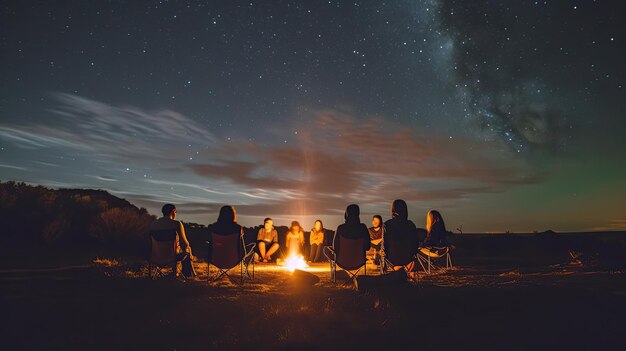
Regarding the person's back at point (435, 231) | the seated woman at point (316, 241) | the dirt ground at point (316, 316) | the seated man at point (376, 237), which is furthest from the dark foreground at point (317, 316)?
the seated woman at point (316, 241)

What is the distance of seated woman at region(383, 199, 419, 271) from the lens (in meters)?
7.27

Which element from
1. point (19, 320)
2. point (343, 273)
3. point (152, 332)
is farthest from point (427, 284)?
point (19, 320)

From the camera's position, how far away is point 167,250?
7.26 meters

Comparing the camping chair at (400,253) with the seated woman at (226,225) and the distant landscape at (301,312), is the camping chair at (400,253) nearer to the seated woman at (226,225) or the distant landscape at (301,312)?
the distant landscape at (301,312)

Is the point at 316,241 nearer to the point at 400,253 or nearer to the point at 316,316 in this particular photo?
the point at 400,253

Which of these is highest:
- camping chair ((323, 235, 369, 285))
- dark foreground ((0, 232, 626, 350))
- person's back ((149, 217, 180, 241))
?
person's back ((149, 217, 180, 241))

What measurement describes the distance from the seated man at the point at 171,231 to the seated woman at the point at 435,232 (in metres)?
4.86

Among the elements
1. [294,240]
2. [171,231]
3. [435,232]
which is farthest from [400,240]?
[294,240]

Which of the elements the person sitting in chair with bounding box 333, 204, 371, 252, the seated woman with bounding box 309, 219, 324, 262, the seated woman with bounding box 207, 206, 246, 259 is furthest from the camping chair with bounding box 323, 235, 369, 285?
the seated woman with bounding box 309, 219, 324, 262

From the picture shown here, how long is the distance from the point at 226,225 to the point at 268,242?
348 cm

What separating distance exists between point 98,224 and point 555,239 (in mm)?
21373

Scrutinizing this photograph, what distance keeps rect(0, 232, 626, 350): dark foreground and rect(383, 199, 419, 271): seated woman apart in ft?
2.78

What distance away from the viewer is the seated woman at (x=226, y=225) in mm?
7312

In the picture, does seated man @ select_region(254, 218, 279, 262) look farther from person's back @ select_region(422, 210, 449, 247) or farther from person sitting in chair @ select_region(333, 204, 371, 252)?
person's back @ select_region(422, 210, 449, 247)
